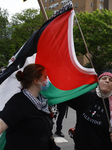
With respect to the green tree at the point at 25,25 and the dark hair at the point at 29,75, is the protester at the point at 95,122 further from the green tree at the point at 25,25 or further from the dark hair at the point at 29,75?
the green tree at the point at 25,25

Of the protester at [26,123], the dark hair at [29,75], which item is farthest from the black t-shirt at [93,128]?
the dark hair at [29,75]

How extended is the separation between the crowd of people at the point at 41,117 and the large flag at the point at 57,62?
23cm

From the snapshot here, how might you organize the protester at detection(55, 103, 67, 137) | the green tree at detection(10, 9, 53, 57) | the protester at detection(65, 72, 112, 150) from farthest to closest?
the green tree at detection(10, 9, 53, 57) < the protester at detection(55, 103, 67, 137) < the protester at detection(65, 72, 112, 150)

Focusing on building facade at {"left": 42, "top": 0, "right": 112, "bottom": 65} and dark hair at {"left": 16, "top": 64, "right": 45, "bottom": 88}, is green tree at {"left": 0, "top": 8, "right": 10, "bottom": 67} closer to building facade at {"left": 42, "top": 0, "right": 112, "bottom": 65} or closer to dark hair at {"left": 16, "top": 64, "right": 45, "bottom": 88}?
building facade at {"left": 42, "top": 0, "right": 112, "bottom": 65}

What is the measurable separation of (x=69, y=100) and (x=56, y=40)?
0.90 metres

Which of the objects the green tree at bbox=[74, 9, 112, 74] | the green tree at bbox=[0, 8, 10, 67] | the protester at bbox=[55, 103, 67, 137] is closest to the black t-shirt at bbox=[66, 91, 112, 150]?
the protester at bbox=[55, 103, 67, 137]

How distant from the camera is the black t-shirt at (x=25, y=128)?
6.19ft

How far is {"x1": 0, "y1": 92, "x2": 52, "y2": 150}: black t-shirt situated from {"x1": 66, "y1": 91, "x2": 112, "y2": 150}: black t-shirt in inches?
27.2

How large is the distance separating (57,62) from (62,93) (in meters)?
0.44

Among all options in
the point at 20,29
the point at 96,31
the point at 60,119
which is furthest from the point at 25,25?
the point at 60,119

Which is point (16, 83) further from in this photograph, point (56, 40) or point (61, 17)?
point (61, 17)

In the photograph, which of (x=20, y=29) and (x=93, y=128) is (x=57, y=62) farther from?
(x=20, y=29)

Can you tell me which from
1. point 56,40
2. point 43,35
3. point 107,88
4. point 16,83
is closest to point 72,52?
point 56,40

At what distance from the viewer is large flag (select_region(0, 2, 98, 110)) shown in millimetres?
2541
